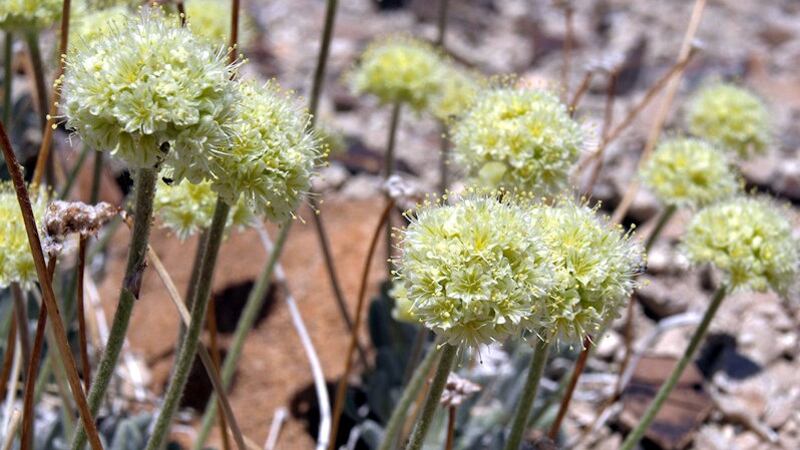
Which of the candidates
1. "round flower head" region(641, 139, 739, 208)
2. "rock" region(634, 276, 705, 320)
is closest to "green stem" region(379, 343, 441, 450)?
"round flower head" region(641, 139, 739, 208)

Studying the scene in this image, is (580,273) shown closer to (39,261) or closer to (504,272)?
(504,272)

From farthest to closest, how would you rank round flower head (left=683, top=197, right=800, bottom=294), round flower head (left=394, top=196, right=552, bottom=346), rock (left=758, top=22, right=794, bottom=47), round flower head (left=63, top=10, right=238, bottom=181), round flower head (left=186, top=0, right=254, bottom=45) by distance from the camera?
1. rock (left=758, top=22, right=794, bottom=47)
2. round flower head (left=186, top=0, right=254, bottom=45)
3. round flower head (left=683, top=197, right=800, bottom=294)
4. round flower head (left=394, top=196, right=552, bottom=346)
5. round flower head (left=63, top=10, right=238, bottom=181)

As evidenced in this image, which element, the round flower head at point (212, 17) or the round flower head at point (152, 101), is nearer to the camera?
the round flower head at point (152, 101)

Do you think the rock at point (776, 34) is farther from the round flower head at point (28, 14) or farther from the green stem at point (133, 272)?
the green stem at point (133, 272)

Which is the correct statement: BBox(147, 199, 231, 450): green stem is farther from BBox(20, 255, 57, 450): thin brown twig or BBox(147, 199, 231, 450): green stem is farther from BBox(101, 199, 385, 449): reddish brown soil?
BBox(101, 199, 385, 449): reddish brown soil

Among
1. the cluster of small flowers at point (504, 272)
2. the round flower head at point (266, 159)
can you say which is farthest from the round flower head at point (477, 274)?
the round flower head at point (266, 159)

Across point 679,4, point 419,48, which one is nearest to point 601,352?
point 419,48
